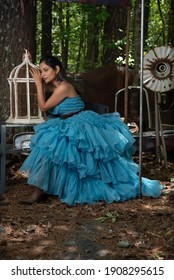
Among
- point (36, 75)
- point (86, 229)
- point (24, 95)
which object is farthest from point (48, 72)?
point (86, 229)

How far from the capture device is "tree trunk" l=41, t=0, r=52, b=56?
12291 mm

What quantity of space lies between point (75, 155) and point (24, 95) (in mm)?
1070

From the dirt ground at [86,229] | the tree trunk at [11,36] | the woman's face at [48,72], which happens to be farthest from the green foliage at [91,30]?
the dirt ground at [86,229]

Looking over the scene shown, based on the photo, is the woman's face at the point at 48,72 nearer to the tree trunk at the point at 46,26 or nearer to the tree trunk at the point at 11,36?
the tree trunk at the point at 11,36

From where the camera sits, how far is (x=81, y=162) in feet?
15.5

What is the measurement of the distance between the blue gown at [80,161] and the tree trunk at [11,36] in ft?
4.26

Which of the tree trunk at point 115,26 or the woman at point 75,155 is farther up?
the tree trunk at point 115,26

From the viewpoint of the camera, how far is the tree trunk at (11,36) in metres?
5.93

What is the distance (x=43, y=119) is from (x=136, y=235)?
1.94m

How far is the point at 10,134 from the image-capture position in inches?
237

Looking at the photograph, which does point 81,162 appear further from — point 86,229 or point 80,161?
point 86,229

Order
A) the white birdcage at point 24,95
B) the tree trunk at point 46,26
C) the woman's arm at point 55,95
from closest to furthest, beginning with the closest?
the woman's arm at point 55,95, the white birdcage at point 24,95, the tree trunk at point 46,26
